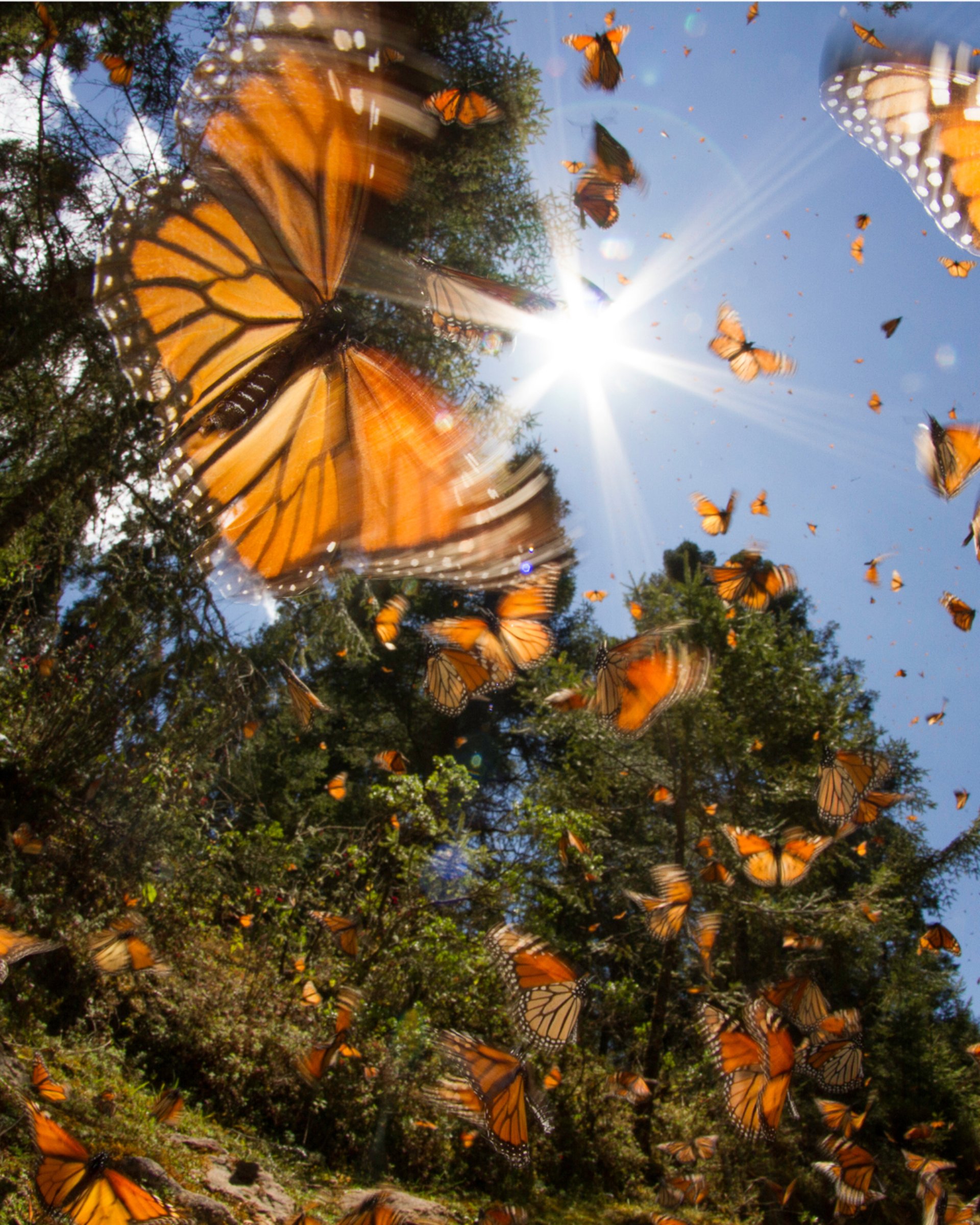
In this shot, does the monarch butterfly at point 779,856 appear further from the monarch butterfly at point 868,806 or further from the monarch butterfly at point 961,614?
the monarch butterfly at point 961,614

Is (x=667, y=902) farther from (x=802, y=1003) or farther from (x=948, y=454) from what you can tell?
(x=948, y=454)

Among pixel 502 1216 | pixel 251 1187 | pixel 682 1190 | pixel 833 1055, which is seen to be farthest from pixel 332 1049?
pixel 833 1055

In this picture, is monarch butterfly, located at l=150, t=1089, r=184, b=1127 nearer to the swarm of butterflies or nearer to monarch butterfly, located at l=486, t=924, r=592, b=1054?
the swarm of butterflies

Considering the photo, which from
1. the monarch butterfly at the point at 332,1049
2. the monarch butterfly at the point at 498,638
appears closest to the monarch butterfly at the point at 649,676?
the monarch butterfly at the point at 498,638

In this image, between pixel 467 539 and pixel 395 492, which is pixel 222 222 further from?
pixel 467 539

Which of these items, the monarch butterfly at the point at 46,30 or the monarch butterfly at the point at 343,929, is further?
the monarch butterfly at the point at 343,929

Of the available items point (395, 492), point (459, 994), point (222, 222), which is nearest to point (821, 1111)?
→ point (459, 994)
